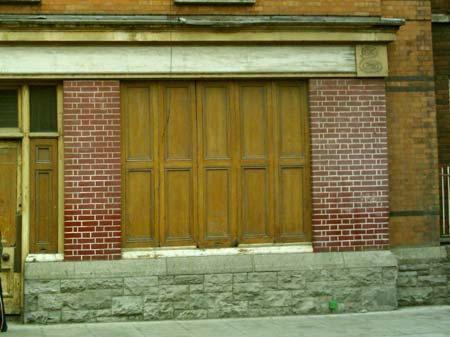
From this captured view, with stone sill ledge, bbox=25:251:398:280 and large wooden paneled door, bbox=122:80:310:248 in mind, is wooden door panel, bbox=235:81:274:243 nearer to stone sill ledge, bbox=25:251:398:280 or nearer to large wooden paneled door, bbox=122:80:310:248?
large wooden paneled door, bbox=122:80:310:248

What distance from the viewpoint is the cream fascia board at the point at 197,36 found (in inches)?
399

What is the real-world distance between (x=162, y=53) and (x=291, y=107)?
2.24m

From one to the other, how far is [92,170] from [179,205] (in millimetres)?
1442

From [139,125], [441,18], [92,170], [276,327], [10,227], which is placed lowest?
[276,327]

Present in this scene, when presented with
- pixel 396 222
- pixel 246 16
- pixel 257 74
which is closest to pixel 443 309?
pixel 396 222

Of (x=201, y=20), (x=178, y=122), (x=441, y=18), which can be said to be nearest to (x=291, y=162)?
(x=178, y=122)

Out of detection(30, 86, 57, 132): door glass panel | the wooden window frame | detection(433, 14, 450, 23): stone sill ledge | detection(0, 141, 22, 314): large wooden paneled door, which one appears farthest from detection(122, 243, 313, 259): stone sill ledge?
detection(433, 14, 450, 23): stone sill ledge

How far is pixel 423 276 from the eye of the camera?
11.4 metres

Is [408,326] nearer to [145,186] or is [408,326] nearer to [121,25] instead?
[145,186]

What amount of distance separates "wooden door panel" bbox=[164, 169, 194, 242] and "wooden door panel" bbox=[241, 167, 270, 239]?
85 centimetres

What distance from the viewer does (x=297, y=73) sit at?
10.9 m

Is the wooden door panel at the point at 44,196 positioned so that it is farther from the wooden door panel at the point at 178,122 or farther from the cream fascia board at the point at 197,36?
the wooden door panel at the point at 178,122

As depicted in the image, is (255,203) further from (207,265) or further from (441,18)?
(441,18)

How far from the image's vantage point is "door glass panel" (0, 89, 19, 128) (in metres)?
10.5
